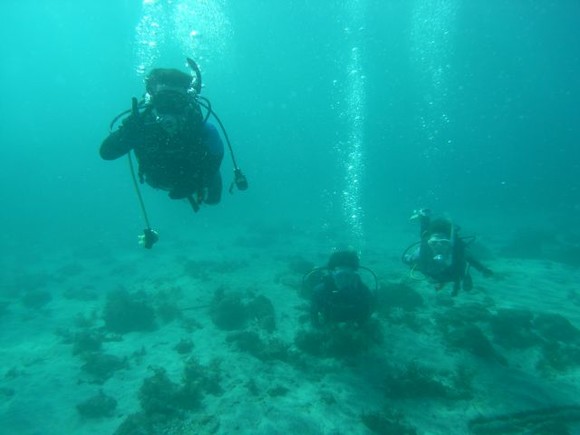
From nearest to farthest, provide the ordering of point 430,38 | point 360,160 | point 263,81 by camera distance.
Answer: point 430,38
point 263,81
point 360,160

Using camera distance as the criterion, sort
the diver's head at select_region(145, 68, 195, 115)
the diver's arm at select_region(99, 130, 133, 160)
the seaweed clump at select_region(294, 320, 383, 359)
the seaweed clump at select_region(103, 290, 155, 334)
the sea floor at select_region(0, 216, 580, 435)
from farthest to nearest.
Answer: the seaweed clump at select_region(103, 290, 155, 334), the seaweed clump at select_region(294, 320, 383, 359), the sea floor at select_region(0, 216, 580, 435), the diver's arm at select_region(99, 130, 133, 160), the diver's head at select_region(145, 68, 195, 115)

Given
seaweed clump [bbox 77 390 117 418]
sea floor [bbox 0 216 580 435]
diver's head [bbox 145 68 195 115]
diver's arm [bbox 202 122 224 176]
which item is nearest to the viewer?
diver's head [bbox 145 68 195 115]

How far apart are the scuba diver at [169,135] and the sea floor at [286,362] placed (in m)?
5.12

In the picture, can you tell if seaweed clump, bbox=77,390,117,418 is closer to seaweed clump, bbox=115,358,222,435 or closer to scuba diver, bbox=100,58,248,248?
seaweed clump, bbox=115,358,222,435

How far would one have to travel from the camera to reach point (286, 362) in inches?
360

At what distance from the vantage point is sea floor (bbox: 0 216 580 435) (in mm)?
7137

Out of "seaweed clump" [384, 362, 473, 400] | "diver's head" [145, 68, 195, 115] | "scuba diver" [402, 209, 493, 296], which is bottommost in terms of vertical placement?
"seaweed clump" [384, 362, 473, 400]

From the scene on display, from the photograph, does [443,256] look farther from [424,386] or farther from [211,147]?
[211,147]

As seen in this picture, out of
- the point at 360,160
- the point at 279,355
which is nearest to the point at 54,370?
the point at 279,355

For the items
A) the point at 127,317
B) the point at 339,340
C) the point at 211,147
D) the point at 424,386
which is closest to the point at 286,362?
the point at 339,340

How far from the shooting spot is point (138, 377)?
9.48 m

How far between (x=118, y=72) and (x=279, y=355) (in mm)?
131993

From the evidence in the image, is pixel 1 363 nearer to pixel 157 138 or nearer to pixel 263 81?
pixel 157 138

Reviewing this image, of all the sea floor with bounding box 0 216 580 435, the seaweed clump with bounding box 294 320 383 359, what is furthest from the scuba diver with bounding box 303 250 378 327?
the sea floor with bounding box 0 216 580 435
